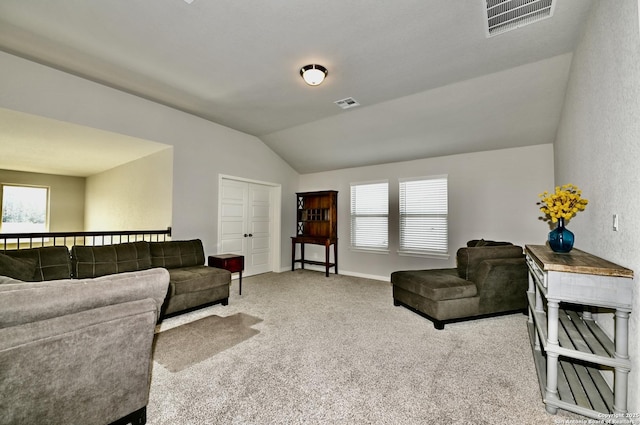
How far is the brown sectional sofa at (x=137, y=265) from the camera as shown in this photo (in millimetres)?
2743

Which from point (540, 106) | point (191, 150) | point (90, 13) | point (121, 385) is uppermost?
point (90, 13)

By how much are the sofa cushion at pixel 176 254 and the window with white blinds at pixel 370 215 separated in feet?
10.5

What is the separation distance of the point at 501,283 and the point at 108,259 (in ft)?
15.7

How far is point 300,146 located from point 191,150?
209 centimetres

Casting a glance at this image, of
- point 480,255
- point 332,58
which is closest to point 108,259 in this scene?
point 332,58

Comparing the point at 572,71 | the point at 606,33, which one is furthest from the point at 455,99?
the point at 606,33

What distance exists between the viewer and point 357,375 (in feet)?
6.95

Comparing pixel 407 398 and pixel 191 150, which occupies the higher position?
pixel 191 150

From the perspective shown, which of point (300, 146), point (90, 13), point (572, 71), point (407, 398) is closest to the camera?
point (407, 398)

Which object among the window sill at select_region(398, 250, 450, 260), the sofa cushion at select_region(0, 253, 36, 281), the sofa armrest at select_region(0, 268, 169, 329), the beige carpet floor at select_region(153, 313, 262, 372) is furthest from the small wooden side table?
the window sill at select_region(398, 250, 450, 260)

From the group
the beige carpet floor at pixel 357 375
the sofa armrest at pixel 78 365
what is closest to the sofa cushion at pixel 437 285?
the beige carpet floor at pixel 357 375

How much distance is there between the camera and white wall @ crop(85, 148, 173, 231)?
4383 mm

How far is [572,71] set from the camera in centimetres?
283

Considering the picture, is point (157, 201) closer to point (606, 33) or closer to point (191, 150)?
point (191, 150)
